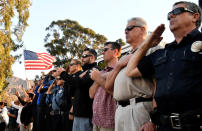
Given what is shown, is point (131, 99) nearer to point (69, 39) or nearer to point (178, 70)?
point (178, 70)

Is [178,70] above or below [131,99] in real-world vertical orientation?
above

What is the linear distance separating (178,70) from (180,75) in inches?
2.0

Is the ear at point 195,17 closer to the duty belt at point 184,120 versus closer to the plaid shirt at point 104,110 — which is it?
the duty belt at point 184,120

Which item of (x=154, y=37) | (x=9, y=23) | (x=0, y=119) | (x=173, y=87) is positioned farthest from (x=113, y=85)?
(x=9, y=23)

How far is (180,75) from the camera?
217cm

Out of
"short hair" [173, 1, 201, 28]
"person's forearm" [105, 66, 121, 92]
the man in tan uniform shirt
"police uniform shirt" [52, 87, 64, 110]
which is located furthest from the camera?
"police uniform shirt" [52, 87, 64, 110]

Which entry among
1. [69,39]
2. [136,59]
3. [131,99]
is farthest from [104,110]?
[69,39]

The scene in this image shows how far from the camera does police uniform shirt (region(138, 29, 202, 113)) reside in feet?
6.87

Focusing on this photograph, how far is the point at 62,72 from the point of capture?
461cm

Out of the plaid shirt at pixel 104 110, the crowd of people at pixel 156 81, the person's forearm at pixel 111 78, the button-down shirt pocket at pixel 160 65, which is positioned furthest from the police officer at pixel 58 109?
the button-down shirt pocket at pixel 160 65

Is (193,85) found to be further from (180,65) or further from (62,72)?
(62,72)

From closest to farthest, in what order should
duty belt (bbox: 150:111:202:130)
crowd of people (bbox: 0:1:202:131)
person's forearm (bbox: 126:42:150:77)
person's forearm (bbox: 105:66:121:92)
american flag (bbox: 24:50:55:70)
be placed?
duty belt (bbox: 150:111:202:130), crowd of people (bbox: 0:1:202:131), person's forearm (bbox: 126:42:150:77), person's forearm (bbox: 105:66:121:92), american flag (bbox: 24:50:55:70)

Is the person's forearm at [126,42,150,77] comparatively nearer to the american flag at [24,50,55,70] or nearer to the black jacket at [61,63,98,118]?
the black jacket at [61,63,98,118]

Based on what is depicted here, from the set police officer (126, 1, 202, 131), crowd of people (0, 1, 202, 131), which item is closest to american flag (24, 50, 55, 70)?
crowd of people (0, 1, 202, 131)
